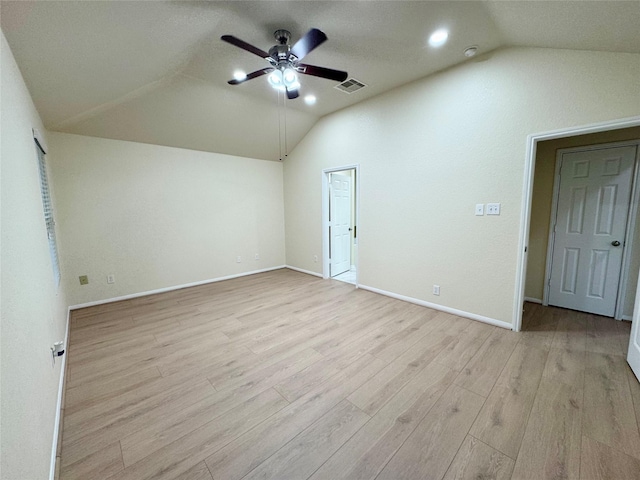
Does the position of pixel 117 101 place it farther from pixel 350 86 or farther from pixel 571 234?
pixel 571 234

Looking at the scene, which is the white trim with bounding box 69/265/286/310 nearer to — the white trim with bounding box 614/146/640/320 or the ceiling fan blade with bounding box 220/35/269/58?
the ceiling fan blade with bounding box 220/35/269/58

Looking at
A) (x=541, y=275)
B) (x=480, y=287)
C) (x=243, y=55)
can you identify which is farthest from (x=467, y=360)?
(x=243, y=55)

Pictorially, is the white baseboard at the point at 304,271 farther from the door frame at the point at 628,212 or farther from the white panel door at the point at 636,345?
the white panel door at the point at 636,345

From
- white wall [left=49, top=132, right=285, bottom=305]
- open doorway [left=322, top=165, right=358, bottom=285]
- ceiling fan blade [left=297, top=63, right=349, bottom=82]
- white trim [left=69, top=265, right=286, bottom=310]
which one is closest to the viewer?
ceiling fan blade [left=297, top=63, right=349, bottom=82]

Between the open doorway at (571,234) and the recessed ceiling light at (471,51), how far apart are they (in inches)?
63.2

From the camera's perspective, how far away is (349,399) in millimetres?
1864

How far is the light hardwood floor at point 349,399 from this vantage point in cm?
141

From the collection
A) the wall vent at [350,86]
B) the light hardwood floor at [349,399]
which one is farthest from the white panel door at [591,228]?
the wall vent at [350,86]

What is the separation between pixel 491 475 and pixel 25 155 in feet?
11.6

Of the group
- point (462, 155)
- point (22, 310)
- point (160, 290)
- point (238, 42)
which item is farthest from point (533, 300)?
point (160, 290)

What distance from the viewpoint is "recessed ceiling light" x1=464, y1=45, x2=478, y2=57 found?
2562 mm

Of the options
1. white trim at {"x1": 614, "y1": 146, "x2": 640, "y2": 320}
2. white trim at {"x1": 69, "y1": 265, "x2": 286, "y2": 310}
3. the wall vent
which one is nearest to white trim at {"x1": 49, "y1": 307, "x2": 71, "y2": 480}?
white trim at {"x1": 69, "y1": 265, "x2": 286, "y2": 310}

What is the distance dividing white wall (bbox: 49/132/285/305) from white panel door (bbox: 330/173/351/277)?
4.74ft

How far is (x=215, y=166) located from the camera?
15.4 feet
